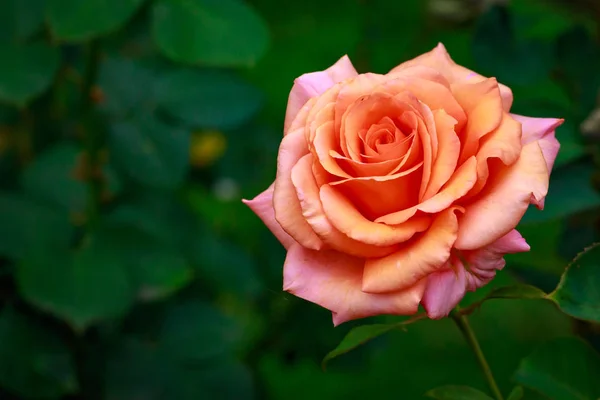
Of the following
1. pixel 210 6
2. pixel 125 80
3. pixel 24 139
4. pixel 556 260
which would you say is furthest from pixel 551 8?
pixel 24 139

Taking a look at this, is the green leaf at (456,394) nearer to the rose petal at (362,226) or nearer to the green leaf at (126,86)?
the rose petal at (362,226)

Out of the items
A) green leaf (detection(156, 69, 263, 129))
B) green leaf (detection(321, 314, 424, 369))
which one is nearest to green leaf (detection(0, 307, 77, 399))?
green leaf (detection(156, 69, 263, 129))

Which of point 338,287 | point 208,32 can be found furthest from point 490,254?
point 208,32

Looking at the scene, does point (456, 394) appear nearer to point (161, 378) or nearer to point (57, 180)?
point (161, 378)

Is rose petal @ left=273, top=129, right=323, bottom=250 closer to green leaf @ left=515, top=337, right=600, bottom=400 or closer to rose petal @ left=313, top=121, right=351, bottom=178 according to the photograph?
rose petal @ left=313, top=121, right=351, bottom=178

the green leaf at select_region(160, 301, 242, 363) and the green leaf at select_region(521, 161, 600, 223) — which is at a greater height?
the green leaf at select_region(521, 161, 600, 223)

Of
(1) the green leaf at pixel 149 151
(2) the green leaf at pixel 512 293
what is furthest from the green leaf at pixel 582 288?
(1) the green leaf at pixel 149 151
